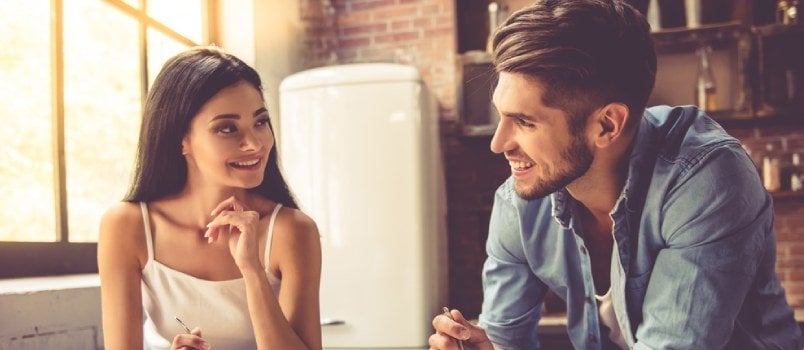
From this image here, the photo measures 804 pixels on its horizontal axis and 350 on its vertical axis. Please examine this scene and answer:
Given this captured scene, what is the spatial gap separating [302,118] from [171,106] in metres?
1.62

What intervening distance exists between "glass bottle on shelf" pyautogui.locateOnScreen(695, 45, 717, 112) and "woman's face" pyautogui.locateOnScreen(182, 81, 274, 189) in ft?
8.03

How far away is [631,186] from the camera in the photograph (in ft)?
3.92

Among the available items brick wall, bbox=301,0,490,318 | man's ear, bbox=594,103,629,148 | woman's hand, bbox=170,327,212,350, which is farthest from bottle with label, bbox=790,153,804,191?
woman's hand, bbox=170,327,212,350

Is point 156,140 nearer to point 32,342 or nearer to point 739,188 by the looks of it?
point 32,342

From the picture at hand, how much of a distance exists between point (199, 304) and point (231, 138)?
0.33 m

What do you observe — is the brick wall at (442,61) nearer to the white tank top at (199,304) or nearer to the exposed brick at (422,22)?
the exposed brick at (422,22)

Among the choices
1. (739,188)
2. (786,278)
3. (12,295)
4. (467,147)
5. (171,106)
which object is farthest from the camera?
(467,147)

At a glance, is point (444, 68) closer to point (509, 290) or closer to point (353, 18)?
point (353, 18)

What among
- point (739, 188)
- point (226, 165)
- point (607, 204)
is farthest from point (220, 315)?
point (739, 188)

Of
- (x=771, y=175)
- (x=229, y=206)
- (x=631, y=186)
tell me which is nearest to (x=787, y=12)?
(x=771, y=175)

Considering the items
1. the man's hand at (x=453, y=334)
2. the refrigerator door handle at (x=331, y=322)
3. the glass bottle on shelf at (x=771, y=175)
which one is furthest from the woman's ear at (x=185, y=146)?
the glass bottle on shelf at (x=771, y=175)

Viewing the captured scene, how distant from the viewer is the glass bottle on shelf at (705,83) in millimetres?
3008

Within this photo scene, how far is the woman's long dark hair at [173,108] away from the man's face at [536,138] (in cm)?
48

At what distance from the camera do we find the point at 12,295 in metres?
1.39
